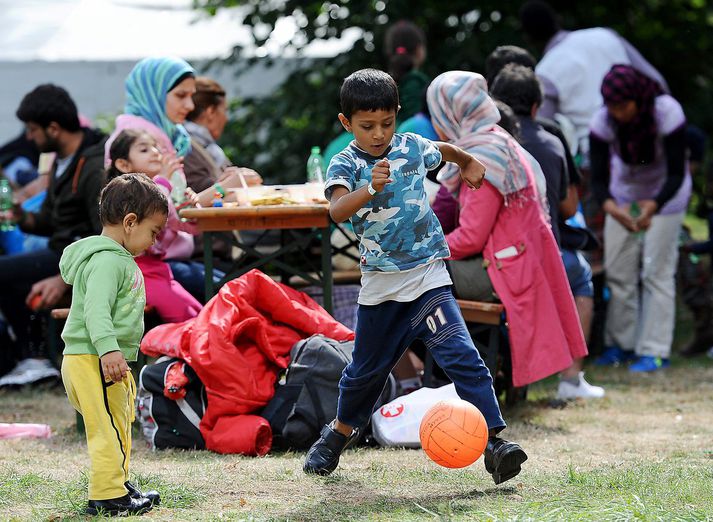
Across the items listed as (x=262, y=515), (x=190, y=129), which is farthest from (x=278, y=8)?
(x=262, y=515)

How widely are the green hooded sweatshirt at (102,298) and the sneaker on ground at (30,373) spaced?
11.4ft

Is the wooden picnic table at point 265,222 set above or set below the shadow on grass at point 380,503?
above

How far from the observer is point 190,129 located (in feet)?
23.9

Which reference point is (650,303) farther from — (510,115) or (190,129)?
(190,129)

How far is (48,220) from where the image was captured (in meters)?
7.14

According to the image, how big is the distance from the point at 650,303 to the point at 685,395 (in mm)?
1109

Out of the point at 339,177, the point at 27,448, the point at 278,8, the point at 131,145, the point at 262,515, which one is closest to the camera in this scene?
the point at 262,515

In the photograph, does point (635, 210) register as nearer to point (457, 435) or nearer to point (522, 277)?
point (522, 277)

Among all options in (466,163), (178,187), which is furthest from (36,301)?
(466,163)

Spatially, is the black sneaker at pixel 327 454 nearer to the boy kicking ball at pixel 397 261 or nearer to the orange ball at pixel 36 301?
the boy kicking ball at pixel 397 261

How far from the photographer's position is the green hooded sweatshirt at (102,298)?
12.4 ft

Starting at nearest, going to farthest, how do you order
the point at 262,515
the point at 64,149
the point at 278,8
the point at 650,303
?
the point at 262,515, the point at 64,149, the point at 650,303, the point at 278,8

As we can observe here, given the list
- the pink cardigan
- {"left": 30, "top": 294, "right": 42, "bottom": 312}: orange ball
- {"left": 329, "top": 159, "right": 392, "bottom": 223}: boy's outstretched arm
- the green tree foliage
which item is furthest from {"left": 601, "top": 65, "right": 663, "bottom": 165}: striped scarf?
{"left": 30, "top": 294, "right": 42, "bottom": 312}: orange ball

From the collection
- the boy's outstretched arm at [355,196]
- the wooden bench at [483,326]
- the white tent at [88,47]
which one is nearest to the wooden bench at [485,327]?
the wooden bench at [483,326]
